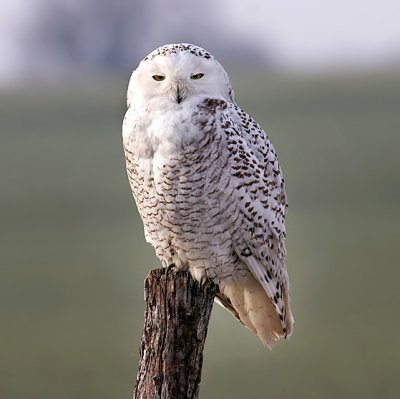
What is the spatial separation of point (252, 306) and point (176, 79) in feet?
3.24

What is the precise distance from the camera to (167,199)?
285cm

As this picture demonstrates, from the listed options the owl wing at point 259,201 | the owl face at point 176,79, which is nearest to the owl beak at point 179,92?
the owl face at point 176,79

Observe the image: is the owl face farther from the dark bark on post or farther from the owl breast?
the dark bark on post

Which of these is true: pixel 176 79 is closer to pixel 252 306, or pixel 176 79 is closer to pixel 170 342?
pixel 170 342

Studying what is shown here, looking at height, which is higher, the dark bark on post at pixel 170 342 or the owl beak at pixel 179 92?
the owl beak at pixel 179 92

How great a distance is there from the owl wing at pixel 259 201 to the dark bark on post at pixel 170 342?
1.34 feet

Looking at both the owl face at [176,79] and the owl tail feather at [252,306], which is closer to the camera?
the owl face at [176,79]

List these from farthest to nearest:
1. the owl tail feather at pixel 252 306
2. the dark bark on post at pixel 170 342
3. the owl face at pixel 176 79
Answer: the owl tail feather at pixel 252 306 < the owl face at pixel 176 79 < the dark bark on post at pixel 170 342

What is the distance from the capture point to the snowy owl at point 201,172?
110 inches

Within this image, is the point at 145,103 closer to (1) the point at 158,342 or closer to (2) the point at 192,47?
(2) the point at 192,47

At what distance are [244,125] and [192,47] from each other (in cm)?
34

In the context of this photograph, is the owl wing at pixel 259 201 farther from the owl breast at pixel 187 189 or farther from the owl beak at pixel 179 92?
the owl beak at pixel 179 92

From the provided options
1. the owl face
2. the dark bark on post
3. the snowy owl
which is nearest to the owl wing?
the snowy owl

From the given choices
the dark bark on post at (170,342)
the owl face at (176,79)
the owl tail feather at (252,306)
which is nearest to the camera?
the dark bark on post at (170,342)
